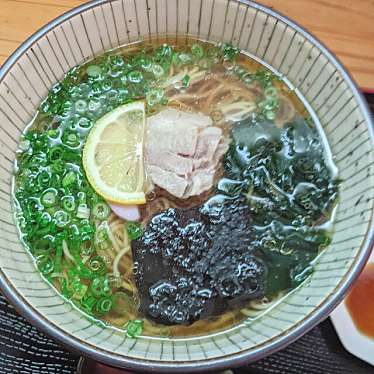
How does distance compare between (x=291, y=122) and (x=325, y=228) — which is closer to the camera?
(x=325, y=228)

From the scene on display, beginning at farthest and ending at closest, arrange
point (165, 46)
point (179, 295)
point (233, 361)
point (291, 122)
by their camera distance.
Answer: point (165, 46)
point (291, 122)
point (179, 295)
point (233, 361)

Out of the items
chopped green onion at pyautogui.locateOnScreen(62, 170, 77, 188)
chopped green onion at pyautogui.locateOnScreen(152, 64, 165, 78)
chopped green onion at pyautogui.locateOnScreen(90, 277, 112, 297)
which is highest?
chopped green onion at pyautogui.locateOnScreen(152, 64, 165, 78)

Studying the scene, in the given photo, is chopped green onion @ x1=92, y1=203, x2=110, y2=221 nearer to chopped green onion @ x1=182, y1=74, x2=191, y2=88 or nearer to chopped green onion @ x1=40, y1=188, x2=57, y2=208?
chopped green onion @ x1=40, y1=188, x2=57, y2=208

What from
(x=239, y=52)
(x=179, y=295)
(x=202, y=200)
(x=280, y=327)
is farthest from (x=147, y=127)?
(x=280, y=327)

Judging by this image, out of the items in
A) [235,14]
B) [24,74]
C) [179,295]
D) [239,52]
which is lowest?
[179,295]

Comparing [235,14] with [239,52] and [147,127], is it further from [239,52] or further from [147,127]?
[147,127]

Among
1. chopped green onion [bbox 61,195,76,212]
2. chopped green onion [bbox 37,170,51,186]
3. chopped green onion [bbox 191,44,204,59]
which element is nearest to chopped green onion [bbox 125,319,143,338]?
chopped green onion [bbox 61,195,76,212]
